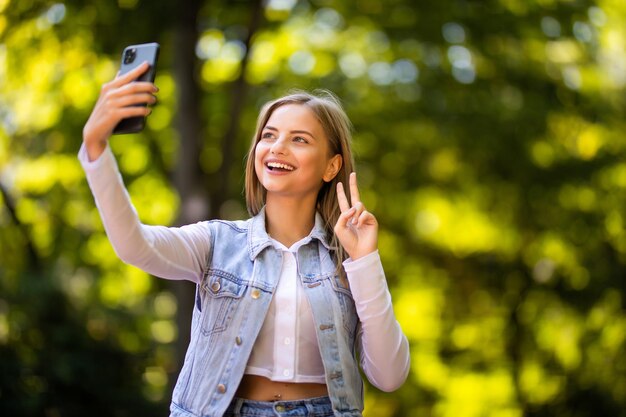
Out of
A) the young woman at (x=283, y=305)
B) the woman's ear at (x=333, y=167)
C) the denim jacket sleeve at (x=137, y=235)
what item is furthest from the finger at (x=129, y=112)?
the woman's ear at (x=333, y=167)

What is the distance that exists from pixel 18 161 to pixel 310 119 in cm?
760

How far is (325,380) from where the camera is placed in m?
2.40

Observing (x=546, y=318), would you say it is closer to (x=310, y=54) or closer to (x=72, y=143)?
(x=310, y=54)

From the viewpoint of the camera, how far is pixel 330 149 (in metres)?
2.72

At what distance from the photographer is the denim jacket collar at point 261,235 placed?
8.23 feet

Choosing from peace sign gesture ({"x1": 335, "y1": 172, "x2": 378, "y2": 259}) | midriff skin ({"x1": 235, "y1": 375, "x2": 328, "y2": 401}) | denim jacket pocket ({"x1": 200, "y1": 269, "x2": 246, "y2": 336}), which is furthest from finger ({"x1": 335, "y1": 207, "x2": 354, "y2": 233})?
midriff skin ({"x1": 235, "y1": 375, "x2": 328, "y2": 401})

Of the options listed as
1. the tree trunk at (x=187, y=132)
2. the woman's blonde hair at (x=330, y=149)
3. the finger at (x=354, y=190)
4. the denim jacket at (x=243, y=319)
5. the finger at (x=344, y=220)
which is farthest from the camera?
the tree trunk at (x=187, y=132)

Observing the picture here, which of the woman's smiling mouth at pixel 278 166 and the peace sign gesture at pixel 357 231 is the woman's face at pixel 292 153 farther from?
the peace sign gesture at pixel 357 231

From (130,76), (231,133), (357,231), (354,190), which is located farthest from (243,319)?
(231,133)

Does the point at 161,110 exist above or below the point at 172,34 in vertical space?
below

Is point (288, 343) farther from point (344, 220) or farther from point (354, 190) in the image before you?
point (354, 190)

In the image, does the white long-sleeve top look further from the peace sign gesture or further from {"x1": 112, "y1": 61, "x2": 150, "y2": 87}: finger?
{"x1": 112, "y1": 61, "x2": 150, "y2": 87}: finger

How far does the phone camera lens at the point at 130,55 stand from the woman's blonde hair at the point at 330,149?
2.09 ft

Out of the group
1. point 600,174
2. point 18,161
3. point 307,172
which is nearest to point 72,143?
point 18,161
